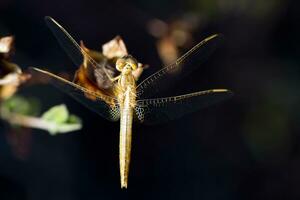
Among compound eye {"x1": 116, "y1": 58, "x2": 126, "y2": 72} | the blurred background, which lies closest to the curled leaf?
compound eye {"x1": 116, "y1": 58, "x2": 126, "y2": 72}

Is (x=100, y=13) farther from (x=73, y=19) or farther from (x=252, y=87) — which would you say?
(x=252, y=87)

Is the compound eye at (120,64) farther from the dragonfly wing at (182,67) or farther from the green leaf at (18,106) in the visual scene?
the green leaf at (18,106)

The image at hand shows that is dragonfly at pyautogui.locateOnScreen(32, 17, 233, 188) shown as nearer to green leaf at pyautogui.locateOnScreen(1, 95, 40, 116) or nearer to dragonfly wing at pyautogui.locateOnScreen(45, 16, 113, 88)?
dragonfly wing at pyautogui.locateOnScreen(45, 16, 113, 88)

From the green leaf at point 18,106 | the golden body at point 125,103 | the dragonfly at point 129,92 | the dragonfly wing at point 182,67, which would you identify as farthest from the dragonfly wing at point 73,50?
the green leaf at point 18,106

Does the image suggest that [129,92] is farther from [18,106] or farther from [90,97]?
[18,106]

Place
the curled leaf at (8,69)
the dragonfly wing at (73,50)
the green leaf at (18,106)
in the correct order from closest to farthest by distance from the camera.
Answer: the curled leaf at (8,69) < the dragonfly wing at (73,50) < the green leaf at (18,106)

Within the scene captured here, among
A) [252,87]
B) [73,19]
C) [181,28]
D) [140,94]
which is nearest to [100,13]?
[73,19]

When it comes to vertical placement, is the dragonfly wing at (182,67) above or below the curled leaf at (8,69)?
above
